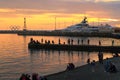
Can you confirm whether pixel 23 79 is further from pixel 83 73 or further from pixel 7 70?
pixel 7 70

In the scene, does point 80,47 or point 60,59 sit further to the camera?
point 80,47

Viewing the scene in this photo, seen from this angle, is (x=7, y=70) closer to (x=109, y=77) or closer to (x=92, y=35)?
(x=109, y=77)

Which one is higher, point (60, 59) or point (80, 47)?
point (80, 47)

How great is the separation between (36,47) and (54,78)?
2064 inches

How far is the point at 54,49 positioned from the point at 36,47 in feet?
15.1

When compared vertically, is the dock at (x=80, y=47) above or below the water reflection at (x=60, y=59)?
above

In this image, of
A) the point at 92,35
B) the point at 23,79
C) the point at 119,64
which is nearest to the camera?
the point at 23,79

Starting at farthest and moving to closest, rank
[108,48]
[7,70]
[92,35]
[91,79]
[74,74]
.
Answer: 1. [92,35]
2. [108,48]
3. [7,70]
4. [74,74]
5. [91,79]

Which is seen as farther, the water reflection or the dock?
the dock

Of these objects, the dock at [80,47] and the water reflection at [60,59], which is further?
the dock at [80,47]

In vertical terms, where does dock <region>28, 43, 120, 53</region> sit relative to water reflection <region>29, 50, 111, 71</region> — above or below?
above

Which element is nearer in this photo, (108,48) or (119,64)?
(119,64)

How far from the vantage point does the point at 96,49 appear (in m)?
75.2

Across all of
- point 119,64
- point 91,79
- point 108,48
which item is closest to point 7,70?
point 119,64
